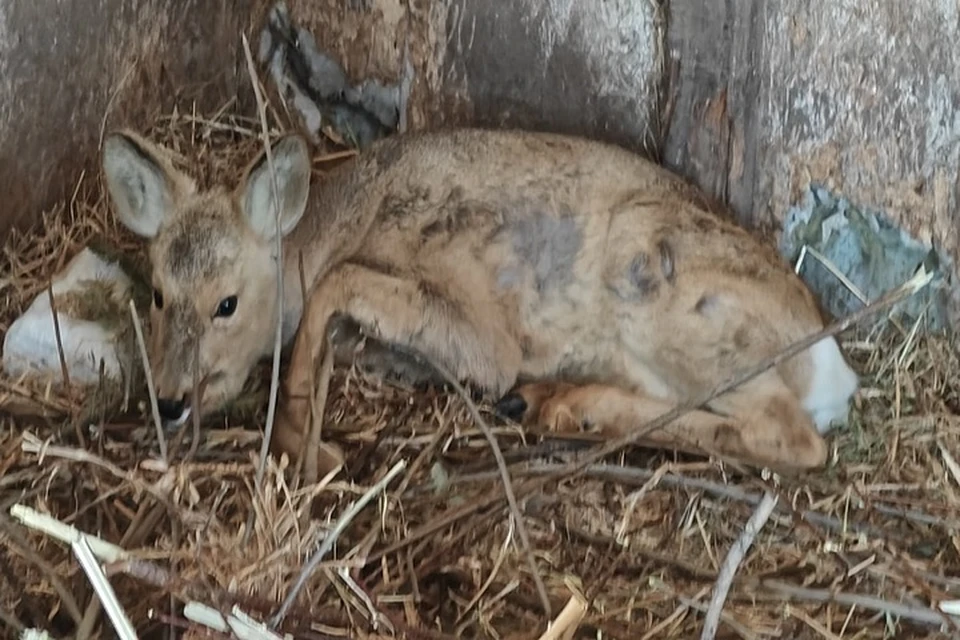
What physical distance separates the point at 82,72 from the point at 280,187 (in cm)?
89

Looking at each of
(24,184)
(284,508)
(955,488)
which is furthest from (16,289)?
(955,488)

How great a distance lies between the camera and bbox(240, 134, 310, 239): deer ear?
357 centimetres

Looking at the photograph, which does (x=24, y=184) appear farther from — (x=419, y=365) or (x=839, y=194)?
(x=839, y=194)

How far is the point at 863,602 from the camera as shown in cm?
293

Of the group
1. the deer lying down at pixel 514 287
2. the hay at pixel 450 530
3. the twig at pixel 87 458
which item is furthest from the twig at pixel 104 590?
the deer lying down at pixel 514 287

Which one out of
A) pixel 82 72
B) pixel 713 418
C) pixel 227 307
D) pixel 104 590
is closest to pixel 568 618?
pixel 104 590

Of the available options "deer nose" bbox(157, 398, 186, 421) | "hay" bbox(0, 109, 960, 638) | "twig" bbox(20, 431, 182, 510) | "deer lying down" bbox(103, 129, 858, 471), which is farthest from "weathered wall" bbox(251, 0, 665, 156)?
"twig" bbox(20, 431, 182, 510)

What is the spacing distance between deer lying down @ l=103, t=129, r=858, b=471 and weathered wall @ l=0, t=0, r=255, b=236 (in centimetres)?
39

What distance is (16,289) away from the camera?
3842 millimetres

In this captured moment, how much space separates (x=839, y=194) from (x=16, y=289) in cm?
253

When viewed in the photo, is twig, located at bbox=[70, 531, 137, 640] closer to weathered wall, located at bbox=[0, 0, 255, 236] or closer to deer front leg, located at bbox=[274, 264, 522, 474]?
deer front leg, located at bbox=[274, 264, 522, 474]

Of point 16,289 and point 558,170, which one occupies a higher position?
point 558,170

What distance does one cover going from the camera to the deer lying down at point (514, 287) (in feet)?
11.7

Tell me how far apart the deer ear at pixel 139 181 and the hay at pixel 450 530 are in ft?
1.86
